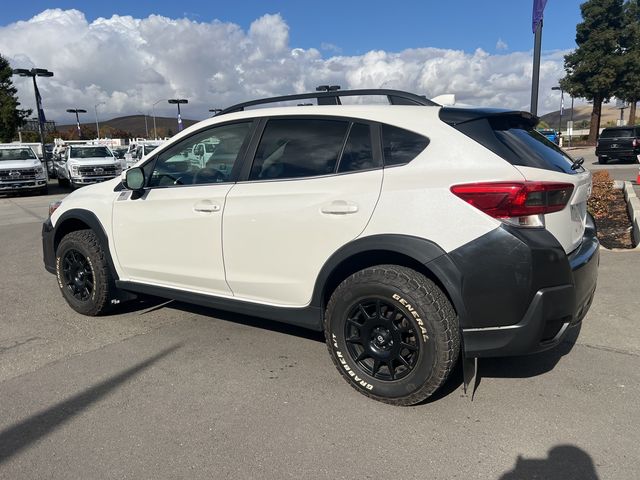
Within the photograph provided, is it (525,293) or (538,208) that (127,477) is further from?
(538,208)

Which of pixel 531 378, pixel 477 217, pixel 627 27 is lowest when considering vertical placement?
pixel 531 378

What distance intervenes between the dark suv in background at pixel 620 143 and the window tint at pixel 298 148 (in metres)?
24.3

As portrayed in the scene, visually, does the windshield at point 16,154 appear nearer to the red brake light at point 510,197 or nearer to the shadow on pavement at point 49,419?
the shadow on pavement at point 49,419

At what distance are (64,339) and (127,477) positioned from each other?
2.21 m

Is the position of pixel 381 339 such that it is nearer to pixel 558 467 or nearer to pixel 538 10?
pixel 558 467

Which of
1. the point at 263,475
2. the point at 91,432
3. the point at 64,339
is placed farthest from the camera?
the point at 64,339

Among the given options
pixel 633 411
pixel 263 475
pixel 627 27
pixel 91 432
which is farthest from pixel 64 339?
pixel 627 27

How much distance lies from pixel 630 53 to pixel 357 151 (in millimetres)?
44932

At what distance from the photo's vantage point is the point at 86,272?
477 cm

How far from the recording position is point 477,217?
9.03 ft

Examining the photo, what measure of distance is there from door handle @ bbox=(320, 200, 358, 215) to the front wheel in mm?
372

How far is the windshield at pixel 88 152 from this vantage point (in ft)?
69.8

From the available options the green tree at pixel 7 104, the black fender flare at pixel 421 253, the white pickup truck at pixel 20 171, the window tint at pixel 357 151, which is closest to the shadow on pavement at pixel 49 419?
the black fender flare at pixel 421 253

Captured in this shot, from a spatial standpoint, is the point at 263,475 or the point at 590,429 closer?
the point at 263,475
